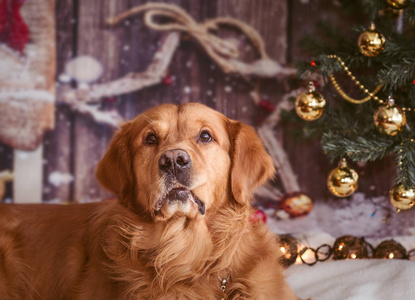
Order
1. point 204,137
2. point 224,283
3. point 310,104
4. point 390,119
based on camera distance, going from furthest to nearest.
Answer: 1. point 310,104
2. point 390,119
3. point 204,137
4. point 224,283

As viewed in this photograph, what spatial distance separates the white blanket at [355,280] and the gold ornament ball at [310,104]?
3.18 feet

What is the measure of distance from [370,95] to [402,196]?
66cm

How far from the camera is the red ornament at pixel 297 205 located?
157 inches

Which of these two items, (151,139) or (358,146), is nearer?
(151,139)

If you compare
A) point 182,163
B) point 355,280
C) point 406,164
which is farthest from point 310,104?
point 182,163

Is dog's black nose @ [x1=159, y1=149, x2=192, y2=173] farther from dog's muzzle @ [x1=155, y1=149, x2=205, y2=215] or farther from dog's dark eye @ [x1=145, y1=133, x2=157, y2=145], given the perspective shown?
dog's dark eye @ [x1=145, y1=133, x2=157, y2=145]

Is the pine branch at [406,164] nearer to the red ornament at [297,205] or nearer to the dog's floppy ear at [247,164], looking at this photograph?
the dog's floppy ear at [247,164]

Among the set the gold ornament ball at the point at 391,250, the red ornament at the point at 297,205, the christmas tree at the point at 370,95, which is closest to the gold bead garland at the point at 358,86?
the christmas tree at the point at 370,95

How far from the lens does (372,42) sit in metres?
2.66

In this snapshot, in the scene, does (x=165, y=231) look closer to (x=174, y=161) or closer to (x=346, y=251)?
(x=174, y=161)

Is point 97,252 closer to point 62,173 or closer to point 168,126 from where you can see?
point 168,126

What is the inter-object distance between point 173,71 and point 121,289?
2.46 m

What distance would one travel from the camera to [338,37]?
124 inches

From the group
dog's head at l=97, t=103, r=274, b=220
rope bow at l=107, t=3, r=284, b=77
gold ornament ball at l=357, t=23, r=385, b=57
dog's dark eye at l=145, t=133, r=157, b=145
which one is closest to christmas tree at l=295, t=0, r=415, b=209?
gold ornament ball at l=357, t=23, r=385, b=57
